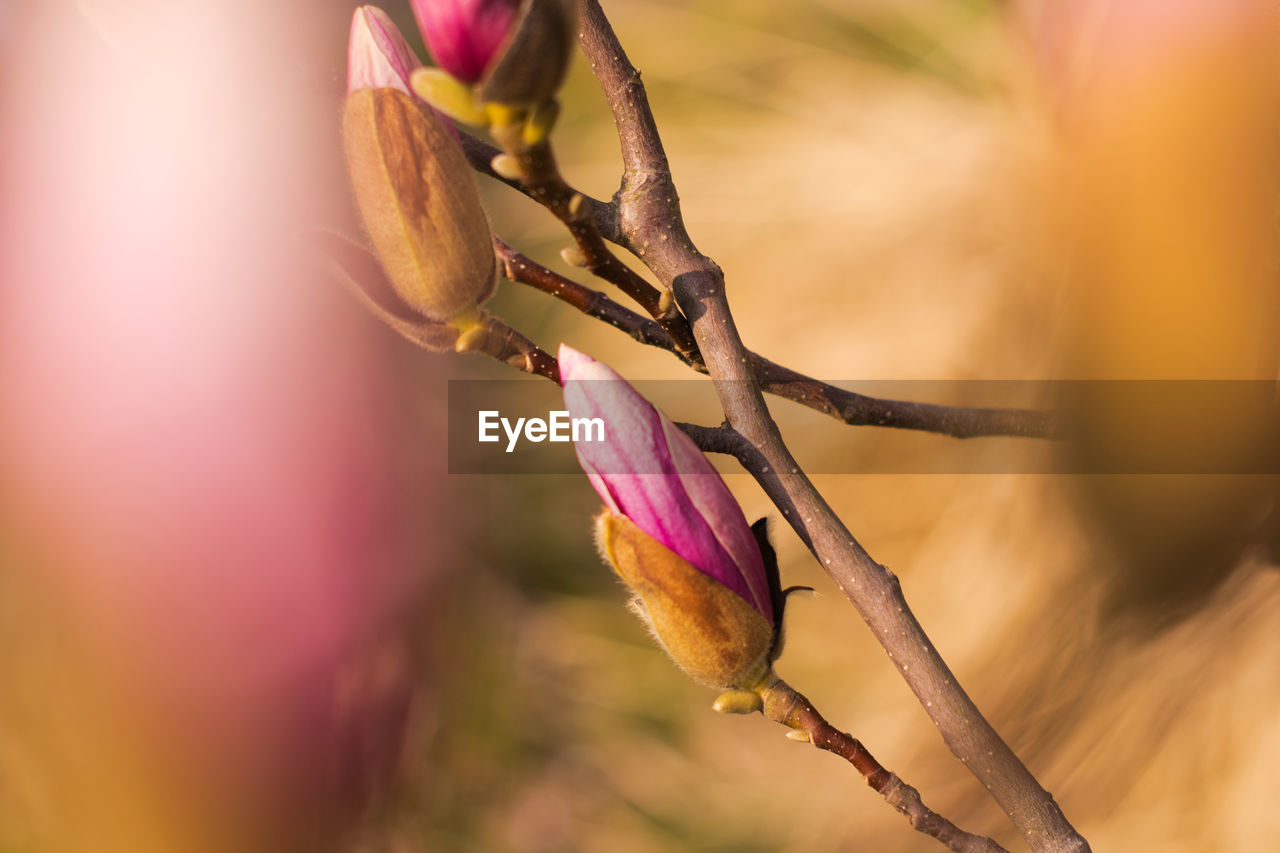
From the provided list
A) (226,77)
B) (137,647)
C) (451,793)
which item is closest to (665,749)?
(451,793)

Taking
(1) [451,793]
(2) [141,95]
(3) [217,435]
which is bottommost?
(1) [451,793]

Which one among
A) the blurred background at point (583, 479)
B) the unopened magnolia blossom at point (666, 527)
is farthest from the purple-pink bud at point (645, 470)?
the blurred background at point (583, 479)

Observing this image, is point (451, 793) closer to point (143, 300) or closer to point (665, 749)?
point (665, 749)

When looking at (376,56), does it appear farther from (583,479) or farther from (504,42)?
(583,479)

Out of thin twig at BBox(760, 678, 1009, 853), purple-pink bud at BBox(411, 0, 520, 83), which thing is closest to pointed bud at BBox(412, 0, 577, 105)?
purple-pink bud at BBox(411, 0, 520, 83)

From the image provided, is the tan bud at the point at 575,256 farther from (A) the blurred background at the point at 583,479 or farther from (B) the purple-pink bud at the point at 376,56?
(A) the blurred background at the point at 583,479
